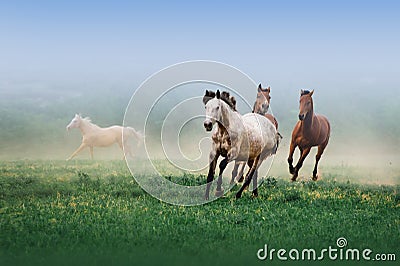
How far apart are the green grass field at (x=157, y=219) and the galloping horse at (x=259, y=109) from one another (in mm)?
229

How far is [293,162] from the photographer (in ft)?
23.1

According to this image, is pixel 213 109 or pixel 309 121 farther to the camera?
pixel 309 121

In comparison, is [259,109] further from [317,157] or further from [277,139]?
[317,157]

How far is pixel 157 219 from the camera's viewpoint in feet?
20.0

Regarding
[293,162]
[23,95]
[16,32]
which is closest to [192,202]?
[293,162]

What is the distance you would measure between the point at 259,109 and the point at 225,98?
617 mm

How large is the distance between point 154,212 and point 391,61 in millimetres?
3262

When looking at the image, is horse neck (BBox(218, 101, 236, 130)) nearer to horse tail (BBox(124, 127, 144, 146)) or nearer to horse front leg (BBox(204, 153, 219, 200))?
horse front leg (BBox(204, 153, 219, 200))

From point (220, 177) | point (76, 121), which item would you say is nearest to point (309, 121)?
point (220, 177)

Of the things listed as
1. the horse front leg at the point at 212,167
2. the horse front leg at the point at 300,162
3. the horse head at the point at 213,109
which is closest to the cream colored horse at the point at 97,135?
the horse front leg at the point at 212,167

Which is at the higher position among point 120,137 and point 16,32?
point 16,32

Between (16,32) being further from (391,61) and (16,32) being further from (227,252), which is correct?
(391,61)

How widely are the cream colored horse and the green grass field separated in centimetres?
20

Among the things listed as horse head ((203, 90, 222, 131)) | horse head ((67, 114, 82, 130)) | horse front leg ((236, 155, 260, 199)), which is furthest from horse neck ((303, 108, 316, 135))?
horse head ((67, 114, 82, 130))
